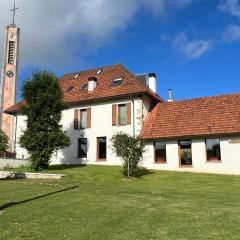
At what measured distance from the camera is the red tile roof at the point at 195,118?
26641mm

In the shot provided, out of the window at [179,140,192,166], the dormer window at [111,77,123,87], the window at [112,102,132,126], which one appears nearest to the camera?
the window at [179,140,192,166]

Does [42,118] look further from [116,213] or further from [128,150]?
[116,213]

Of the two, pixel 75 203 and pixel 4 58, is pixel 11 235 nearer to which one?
pixel 75 203

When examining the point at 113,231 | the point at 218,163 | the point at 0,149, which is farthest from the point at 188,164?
the point at 113,231

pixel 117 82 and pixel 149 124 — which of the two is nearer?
pixel 149 124

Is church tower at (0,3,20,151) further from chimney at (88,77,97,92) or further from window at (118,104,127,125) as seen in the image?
window at (118,104,127,125)

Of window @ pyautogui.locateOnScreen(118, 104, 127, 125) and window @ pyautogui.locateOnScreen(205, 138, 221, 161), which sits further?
window @ pyautogui.locateOnScreen(118, 104, 127, 125)

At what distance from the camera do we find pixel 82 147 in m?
32.5

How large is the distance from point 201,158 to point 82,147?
10788 mm

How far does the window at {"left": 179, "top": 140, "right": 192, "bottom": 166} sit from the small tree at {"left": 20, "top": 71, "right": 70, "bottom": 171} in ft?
28.3

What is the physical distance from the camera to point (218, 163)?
86.3ft

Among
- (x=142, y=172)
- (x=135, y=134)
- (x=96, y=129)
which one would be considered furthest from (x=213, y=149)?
(x=96, y=129)

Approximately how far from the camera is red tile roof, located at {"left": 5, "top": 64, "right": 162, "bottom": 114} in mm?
31094

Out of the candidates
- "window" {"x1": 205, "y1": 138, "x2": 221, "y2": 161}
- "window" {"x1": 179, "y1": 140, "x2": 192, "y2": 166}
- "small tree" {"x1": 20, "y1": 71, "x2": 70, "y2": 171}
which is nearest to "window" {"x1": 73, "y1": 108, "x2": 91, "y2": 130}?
"small tree" {"x1": 20, "y1": 71, "x2": 70, "y2": 171}
